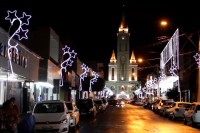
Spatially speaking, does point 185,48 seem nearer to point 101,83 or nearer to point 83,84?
point 83,84

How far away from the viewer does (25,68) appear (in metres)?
40.6

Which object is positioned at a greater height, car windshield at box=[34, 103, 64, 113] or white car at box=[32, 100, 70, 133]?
car windshield at box=[34, 103, 64, 113]

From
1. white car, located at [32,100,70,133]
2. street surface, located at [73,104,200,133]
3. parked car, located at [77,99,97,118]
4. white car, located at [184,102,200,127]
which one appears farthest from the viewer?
parked car, located at [77,99,97,118]

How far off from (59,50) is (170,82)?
38.0m

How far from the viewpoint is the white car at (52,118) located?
781 inches

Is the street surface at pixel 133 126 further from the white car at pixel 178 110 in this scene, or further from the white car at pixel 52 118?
the white car at pixel 52 118

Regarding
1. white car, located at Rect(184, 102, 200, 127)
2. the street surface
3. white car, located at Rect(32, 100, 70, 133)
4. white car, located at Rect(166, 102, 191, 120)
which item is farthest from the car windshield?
white car, located at Rect(166, 102, 191, 120)

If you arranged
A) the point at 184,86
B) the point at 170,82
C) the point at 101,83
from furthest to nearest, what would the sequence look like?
1. the point at 101,83
2. the point at 170,82
3. the point at 184,86

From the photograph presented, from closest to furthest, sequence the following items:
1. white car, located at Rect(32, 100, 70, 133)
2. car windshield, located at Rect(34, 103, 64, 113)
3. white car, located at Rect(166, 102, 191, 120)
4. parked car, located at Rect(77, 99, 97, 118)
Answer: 1. white car, located at Rect(32, 100, 70, 133)
2. car windshield, located at Rect(34, 103, 64, 113)
3. white car, located at Rect(166, 102, 191, 120)
4. parked car, located at Rect(77, 99, 97, 118)

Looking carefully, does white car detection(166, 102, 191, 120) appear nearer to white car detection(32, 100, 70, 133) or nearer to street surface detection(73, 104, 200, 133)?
street surface detection(73, 104, 200, 133)

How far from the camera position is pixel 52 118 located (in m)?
20.1

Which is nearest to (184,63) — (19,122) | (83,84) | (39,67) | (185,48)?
(185,48)

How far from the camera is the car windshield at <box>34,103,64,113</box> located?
21.6 meters

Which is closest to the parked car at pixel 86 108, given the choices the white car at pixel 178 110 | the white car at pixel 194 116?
the white car at pixel 178 110
